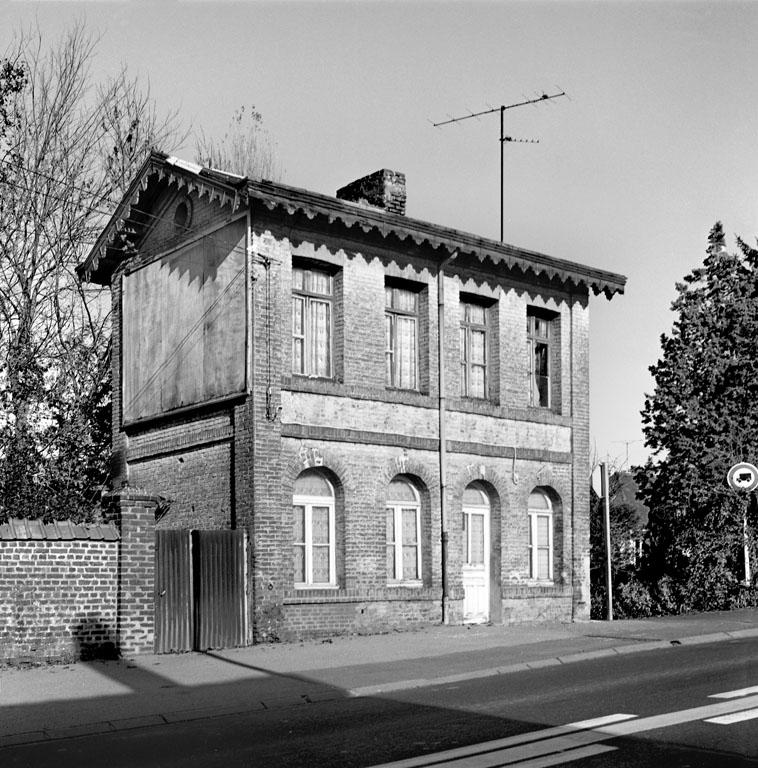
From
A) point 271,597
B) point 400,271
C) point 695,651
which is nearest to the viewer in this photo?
point 695,651

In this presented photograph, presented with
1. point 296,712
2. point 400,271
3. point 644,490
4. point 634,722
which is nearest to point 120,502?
point 296,712

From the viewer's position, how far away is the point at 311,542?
19.9 m

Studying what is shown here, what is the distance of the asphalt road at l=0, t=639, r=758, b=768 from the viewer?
8.81 m

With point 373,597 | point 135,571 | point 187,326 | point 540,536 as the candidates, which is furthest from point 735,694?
point 187,326

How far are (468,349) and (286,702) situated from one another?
11409 millimetres

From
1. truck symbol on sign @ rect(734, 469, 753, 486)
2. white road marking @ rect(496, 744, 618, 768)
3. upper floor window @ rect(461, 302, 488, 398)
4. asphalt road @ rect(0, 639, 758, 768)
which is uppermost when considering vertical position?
upper floor window @ rect(461, 302, 488, 398)

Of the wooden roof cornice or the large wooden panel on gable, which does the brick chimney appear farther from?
the large wooden panel on gable

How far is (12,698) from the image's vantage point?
41.8 feet

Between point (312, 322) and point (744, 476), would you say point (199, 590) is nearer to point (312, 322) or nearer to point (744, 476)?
point (312, 322)

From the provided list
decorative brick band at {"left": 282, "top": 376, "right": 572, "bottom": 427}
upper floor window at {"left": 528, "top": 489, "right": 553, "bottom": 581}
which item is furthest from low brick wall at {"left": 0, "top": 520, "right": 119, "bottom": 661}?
upper floor window at {"left": 528, "top": 489, "right": 553, "bottom": 581}

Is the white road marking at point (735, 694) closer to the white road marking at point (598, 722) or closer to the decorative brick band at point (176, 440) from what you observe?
the white road marking at point (598, 722)

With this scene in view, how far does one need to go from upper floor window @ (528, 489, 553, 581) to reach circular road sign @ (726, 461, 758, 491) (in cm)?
371

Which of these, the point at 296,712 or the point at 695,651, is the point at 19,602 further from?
the point at 695,651

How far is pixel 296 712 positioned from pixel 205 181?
1101 centimetres
